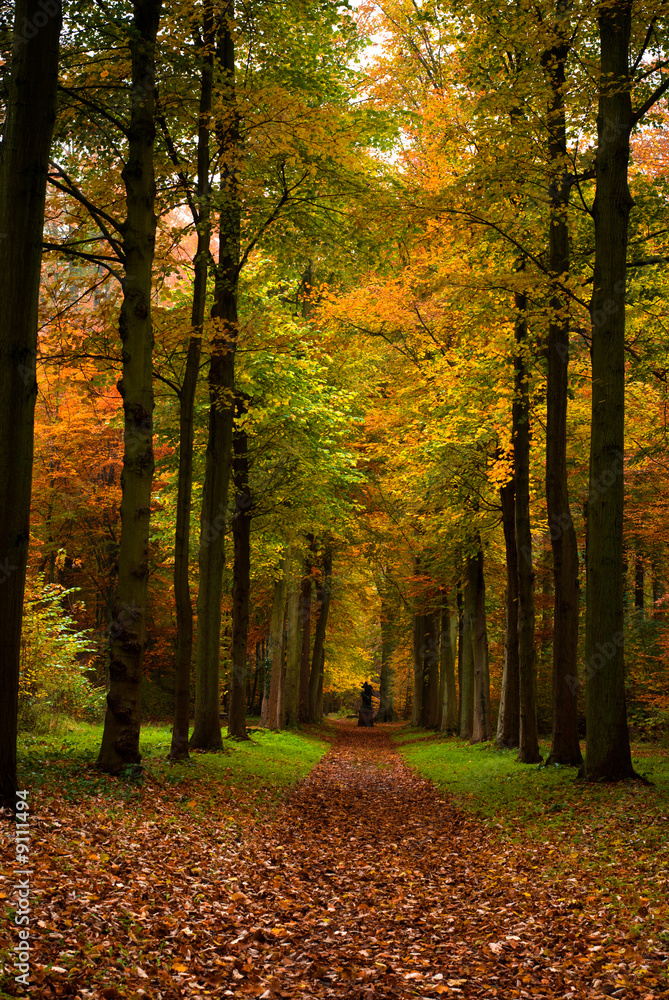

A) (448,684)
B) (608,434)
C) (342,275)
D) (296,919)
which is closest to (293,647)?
(448,684)

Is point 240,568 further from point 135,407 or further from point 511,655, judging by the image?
point 135,407

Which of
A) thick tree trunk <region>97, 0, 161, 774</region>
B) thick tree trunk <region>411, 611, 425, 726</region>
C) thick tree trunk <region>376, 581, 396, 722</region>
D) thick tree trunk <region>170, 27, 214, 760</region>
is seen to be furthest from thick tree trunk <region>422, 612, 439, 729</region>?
thick tree trunk <region>97, 0, 161, 774</region>

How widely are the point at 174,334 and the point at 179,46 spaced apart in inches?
157

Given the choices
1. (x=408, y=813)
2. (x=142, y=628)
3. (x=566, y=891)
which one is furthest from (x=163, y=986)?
(x=408, y=813)

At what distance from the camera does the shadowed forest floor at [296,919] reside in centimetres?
434

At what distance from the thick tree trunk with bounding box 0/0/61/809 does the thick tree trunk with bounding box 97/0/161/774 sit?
278 centimetres

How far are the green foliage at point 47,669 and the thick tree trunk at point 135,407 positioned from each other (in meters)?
4.09

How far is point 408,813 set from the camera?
435 inches

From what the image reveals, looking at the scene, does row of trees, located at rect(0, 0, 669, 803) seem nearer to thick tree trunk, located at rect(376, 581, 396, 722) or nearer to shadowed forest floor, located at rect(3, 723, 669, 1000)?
shadowed forest floor, located at rect(3, 723, 669, 1000)

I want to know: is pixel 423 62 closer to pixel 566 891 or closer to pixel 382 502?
pixel 382 502

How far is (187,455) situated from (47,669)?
4.92 m

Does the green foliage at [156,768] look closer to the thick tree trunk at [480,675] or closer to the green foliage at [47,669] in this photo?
the green foliage at [47,669]

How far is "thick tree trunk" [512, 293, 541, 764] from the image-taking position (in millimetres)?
13736

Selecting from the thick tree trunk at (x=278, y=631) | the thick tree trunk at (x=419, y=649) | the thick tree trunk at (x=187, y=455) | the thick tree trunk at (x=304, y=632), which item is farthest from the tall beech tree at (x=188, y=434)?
the thick tree trunk at (x=419, y=649)
